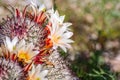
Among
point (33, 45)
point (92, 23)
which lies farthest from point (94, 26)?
point (33, 45)

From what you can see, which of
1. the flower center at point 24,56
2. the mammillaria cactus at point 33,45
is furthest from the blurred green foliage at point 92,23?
the flower center at point 24,56

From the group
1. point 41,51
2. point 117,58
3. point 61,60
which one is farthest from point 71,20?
point 41,51

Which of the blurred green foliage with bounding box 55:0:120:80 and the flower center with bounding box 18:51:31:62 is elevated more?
the blurred green foliage with bounding box 55:0:120:80

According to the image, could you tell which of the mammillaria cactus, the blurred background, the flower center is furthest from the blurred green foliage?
the flower center

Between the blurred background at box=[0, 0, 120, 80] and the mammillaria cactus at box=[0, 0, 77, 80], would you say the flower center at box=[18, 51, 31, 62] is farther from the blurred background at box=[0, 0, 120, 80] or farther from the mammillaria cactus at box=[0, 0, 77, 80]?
the blurred background at box=[0, 0, 120, 80]

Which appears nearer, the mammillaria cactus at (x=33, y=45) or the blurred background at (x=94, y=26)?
the mammillaria cactus at (x=33, y=45)

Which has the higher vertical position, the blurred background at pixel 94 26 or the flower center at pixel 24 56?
the blurred background at pixel 94 26

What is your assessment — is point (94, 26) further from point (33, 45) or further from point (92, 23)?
point (33, 45)

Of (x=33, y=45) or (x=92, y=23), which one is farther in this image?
(x=92, y=23)

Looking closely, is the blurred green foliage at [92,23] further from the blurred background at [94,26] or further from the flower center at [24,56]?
the flower center at [24,56]

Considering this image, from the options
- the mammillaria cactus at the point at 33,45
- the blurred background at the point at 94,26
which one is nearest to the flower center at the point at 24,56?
the mammillaria cactus at the point at 33,45
